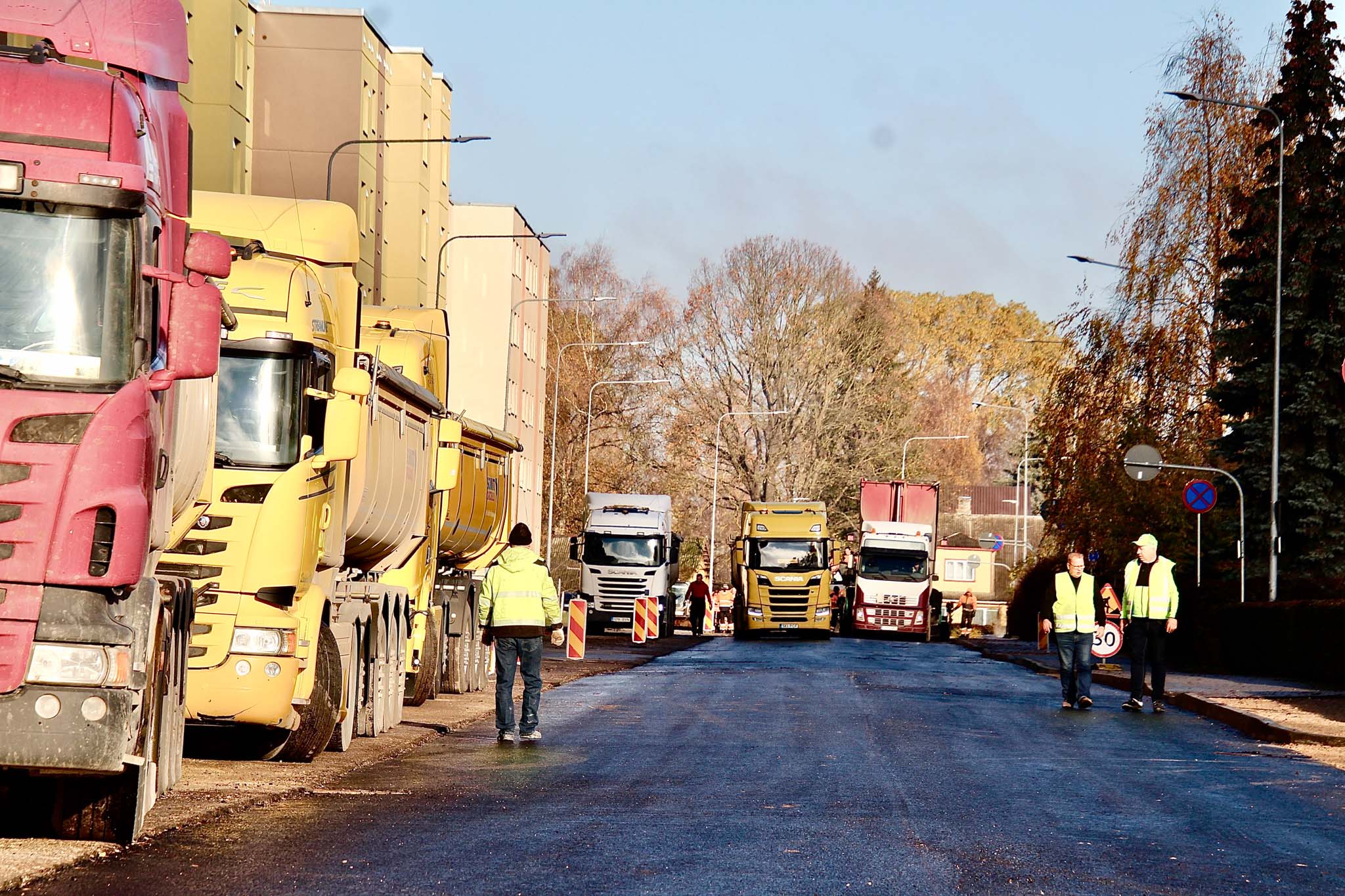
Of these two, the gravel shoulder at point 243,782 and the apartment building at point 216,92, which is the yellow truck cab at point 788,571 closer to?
the apartment building at point 216,92

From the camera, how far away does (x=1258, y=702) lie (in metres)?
22.1

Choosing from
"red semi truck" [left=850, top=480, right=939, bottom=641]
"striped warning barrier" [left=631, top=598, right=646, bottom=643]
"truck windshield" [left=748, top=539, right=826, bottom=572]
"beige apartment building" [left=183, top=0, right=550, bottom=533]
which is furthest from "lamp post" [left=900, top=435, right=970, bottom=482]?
"striped warning barrier" [left=631, top=598, right=646, bottom=643]

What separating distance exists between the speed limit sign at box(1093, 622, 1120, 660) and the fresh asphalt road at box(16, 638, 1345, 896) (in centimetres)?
418

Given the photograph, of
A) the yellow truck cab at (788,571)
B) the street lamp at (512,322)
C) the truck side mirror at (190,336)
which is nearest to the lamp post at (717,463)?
the street lamp at (512,322)

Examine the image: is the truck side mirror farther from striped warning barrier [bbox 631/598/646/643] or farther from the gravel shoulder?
striped warning barrier [bbox 631/598/646/643]

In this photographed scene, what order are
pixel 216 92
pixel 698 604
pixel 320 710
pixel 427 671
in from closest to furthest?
pixel 320 710 < pixel 427 671 < pixel 216 92 < pixel 698 604

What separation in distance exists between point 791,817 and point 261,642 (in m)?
3.87

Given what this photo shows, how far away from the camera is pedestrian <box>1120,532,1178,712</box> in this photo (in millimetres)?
21703

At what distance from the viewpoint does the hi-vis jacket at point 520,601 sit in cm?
1606

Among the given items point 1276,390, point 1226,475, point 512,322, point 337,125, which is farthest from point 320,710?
point 512,322

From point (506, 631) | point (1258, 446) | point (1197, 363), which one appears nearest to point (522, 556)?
point (506, 631)

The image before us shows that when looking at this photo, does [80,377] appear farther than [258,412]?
No

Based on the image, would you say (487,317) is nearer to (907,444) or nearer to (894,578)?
(907,444)

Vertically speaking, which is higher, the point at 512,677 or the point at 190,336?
the point at 190,336
